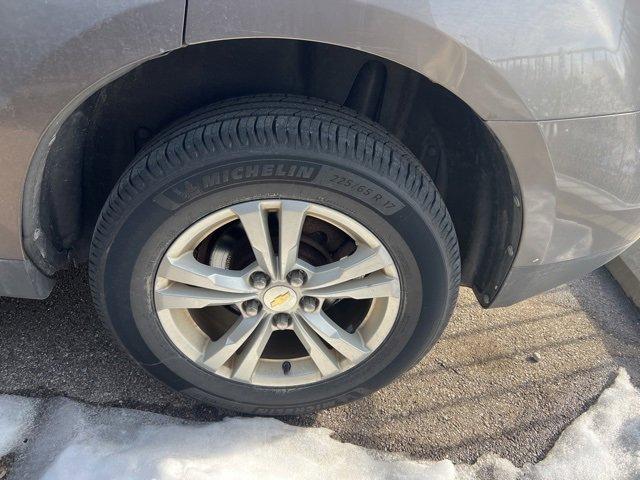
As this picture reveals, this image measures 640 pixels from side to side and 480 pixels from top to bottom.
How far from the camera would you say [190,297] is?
6.01 feet

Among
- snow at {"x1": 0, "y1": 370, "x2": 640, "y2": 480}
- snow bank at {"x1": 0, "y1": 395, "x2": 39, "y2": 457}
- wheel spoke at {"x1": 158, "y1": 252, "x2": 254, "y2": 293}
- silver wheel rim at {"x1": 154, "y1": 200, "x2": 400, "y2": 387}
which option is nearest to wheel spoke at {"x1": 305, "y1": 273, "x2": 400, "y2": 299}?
silver wheel rim at {"x1": 154, "y1": 200, "x2": 400, "y2": 387}

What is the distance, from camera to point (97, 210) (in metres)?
2.12

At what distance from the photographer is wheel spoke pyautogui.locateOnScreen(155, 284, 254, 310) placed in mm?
1815

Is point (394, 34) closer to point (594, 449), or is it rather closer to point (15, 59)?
point (15, 59)

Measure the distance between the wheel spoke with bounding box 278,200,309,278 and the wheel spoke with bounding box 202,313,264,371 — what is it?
0.70 feet

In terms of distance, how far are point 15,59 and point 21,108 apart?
0.12 m

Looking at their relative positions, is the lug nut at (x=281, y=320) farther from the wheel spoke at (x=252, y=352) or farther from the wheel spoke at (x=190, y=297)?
the wheel spoke at (x=190, y=297)

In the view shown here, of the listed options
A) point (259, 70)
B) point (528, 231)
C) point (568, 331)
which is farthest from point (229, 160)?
point (568, 331)

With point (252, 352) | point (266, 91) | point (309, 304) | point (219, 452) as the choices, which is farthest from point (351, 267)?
point (219, 452)

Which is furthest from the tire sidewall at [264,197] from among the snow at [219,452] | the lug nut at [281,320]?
the lug nut at [281,320]

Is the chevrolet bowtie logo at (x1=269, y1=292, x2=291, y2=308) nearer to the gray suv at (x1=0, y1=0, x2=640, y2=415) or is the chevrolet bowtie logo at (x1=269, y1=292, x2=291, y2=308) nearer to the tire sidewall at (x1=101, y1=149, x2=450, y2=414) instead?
the gray suv at (x1=0, y1=0, x2=640, y2=415)

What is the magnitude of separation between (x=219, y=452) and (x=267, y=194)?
88cm

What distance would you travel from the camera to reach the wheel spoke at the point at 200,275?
1774 millimetres

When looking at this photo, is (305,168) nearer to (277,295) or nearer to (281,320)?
(277,295)
